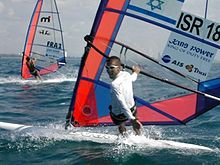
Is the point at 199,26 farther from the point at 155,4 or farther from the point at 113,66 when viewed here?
the point at 113,66

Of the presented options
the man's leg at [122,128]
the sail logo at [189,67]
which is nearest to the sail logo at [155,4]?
the sail logo at [189,67]

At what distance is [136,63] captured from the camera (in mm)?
6199

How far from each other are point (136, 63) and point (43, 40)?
1368 cm

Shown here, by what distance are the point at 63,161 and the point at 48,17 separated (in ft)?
46.8

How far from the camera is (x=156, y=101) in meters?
6.35

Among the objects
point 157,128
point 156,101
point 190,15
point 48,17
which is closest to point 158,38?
point 190,15

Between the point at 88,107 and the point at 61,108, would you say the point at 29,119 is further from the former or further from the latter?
the point at 88,107

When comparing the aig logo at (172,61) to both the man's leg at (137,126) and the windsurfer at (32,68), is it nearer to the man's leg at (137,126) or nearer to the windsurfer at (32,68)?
the man's leg at (137,126)

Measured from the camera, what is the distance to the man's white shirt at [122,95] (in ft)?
17.2

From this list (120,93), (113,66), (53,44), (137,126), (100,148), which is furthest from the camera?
(53,44)

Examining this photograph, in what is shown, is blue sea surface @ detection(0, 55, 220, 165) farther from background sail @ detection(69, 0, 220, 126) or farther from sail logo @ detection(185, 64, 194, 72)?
sail logo @ detection(185, 64, 194, 72)

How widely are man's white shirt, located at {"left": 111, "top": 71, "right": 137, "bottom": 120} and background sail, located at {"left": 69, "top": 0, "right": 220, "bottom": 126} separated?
0.81 m

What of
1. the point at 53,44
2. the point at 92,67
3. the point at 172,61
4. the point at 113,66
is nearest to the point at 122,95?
the point at 113,66

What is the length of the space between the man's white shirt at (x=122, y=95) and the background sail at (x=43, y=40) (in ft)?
46.2
